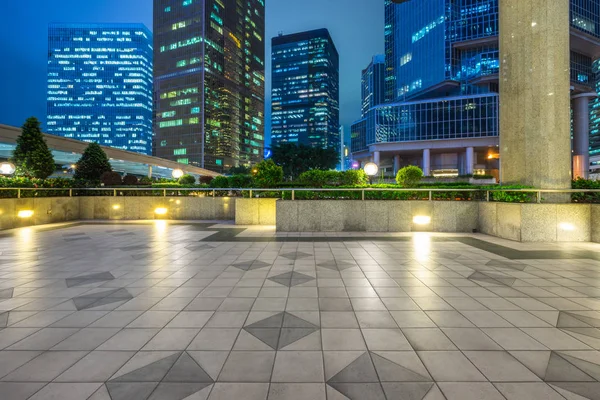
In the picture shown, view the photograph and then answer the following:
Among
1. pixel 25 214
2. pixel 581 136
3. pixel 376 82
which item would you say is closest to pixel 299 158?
pixel 25 214

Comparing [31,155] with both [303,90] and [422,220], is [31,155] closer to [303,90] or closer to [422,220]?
[422,220]

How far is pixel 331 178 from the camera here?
13.8 metres

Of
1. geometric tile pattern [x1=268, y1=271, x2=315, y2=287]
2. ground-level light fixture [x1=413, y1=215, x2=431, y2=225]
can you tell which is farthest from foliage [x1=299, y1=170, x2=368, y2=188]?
geometric tile pattern [x1=268, y1=271, x2=315, y2=287]

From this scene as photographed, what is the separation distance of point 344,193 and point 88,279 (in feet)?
30.1

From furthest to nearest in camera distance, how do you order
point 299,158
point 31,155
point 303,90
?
point 303,90 < point 299,158 < point 31,155

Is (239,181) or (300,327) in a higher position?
(239,181)

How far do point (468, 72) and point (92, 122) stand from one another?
615 feet

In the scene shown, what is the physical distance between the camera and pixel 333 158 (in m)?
52.4

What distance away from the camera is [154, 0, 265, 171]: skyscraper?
114625 mm

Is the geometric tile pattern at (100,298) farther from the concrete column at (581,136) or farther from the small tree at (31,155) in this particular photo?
the concrete column at (581,136)

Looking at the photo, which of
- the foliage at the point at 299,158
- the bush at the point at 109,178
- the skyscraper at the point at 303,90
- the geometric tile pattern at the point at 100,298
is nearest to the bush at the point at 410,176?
the geometric tile pattern at the point at 100,298

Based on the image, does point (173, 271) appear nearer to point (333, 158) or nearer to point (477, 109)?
point (333, 158)

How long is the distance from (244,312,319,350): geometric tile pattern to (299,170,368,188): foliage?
9978 millimetres

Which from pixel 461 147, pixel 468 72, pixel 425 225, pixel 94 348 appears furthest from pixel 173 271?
pixel 468 72
